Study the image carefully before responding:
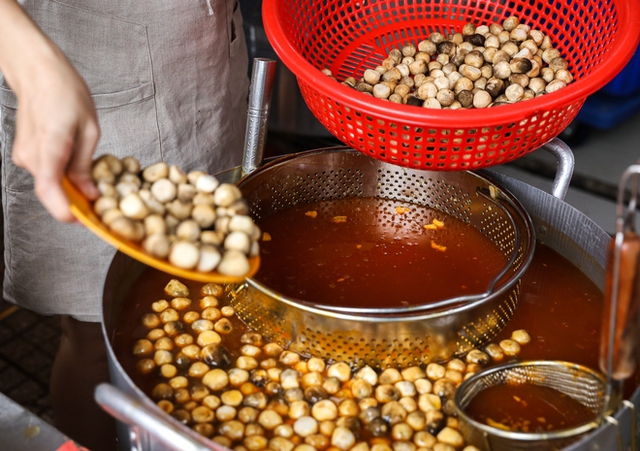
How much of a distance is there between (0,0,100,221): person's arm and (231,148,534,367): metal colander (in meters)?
0.33

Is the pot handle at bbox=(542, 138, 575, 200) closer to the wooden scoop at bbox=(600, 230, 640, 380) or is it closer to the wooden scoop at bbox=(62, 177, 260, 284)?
the wooden scoop at bbox=(600, 230, 640, 380)

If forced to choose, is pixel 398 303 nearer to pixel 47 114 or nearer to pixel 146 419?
pixel 146 419

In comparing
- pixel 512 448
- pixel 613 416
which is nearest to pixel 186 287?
pixel 512 448

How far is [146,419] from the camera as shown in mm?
841

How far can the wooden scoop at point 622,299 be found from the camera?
2.22 ft

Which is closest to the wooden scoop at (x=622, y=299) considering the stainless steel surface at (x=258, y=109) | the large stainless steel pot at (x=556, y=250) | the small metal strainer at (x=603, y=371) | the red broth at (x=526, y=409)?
the small metal strainer at (x=603, y=371)

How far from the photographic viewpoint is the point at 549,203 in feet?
4.27

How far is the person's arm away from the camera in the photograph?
0.80m

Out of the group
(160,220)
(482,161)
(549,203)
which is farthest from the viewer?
(549,203)

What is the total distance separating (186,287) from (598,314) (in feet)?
2.44

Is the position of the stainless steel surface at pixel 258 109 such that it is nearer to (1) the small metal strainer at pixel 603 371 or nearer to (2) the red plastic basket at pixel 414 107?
(2) the red plastic basket at pixel 414 107

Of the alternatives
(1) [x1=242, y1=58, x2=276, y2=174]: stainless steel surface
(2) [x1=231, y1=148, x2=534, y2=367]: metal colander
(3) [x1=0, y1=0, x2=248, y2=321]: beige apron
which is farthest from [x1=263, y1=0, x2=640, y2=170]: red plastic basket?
(3) [x1=0, y1=0, x2=248, y2=321]: beige apron

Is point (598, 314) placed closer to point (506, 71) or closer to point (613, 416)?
point (613, 416)

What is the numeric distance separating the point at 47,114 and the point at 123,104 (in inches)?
24.9
